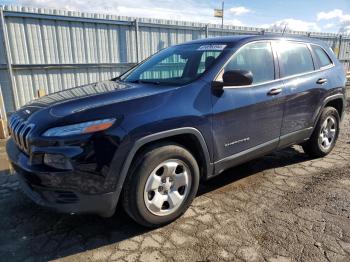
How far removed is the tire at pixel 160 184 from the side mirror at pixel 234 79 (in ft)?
2.47

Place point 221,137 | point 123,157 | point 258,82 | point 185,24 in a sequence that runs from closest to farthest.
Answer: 1. point 123,157
2. point 221,137
3. point 258,82
4. point 185,24

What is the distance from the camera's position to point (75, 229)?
3.00 m

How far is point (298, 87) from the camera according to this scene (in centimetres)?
398

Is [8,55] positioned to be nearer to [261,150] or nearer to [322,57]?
[261,150]

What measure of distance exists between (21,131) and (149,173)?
1192mm

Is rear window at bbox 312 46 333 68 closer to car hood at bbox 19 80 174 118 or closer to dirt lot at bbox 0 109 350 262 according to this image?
dirt lot at bbox 0 109 350 262

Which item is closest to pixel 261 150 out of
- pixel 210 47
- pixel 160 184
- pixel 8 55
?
pixel 210 47

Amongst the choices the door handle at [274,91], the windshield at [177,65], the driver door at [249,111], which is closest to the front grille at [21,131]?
the windshield at [177,65]

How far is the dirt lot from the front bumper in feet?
Result: 1.40

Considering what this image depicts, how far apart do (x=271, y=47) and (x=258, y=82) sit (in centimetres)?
58

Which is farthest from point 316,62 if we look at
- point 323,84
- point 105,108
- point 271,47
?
point 105,108

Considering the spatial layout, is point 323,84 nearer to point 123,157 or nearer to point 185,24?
point 123,157

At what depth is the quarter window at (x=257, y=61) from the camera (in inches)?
136

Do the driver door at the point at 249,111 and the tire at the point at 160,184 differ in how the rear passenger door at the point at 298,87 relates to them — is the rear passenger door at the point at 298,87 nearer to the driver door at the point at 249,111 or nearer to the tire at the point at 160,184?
the driver door at the point at 249,111
